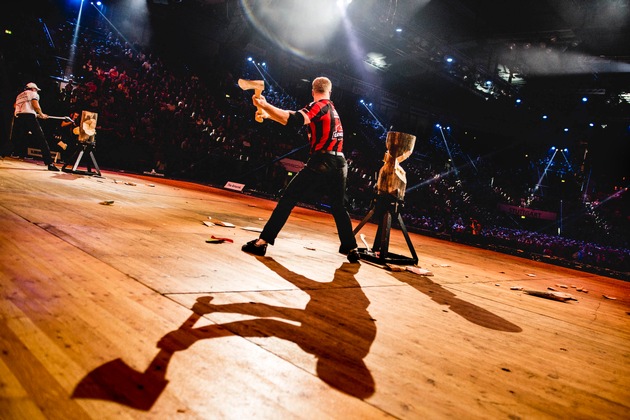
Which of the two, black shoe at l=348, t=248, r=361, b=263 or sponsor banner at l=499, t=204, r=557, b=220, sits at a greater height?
sponsor banner at l=499, t=204, r=557, b=220

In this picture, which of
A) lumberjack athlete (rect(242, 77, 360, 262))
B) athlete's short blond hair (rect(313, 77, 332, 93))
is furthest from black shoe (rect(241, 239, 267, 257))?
athlete's short blond hair (rect(313, 77, 332, 93))

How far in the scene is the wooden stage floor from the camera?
3.19 ft

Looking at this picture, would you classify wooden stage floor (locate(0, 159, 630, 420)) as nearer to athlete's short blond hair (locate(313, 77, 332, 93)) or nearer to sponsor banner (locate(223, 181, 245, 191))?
athlete's short blond hair (locate(313, 77, 332, 93))

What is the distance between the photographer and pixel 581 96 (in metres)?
16.9

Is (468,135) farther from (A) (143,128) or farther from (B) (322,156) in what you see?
(B) (322,156)

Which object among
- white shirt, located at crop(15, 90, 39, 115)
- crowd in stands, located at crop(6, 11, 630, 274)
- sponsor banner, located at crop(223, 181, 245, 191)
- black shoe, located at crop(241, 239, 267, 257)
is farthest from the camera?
sponsor banner, located at crop(223, 181, 245, 191)

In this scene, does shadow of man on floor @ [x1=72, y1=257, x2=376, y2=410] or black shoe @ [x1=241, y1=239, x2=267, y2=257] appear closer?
shadow of man on floor @ [x1=72, y1=257, x2=376, y2=410]

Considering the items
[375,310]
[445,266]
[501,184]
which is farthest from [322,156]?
[501,184]

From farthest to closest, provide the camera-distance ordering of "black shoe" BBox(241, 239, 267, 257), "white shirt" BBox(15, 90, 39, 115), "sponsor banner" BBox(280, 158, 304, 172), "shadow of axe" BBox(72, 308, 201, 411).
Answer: "sponsor banner" BBox(280, 158, 304, 172) < "white shirt" BBox(15, 90, 39, 115) < "black shoe" BBox(241, 239, 267, 257) < "shadow of axe" BBox(72, 308, 201, 411)

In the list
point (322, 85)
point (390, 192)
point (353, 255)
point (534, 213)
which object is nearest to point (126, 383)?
point (353, 255)

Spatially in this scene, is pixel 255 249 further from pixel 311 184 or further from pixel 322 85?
pixel 322 85

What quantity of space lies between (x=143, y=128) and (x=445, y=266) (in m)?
10.2

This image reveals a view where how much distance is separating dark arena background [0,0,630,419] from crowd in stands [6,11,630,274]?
80 mm

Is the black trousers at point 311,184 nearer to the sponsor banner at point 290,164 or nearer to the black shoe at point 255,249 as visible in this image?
the black shoe at point 255,249
